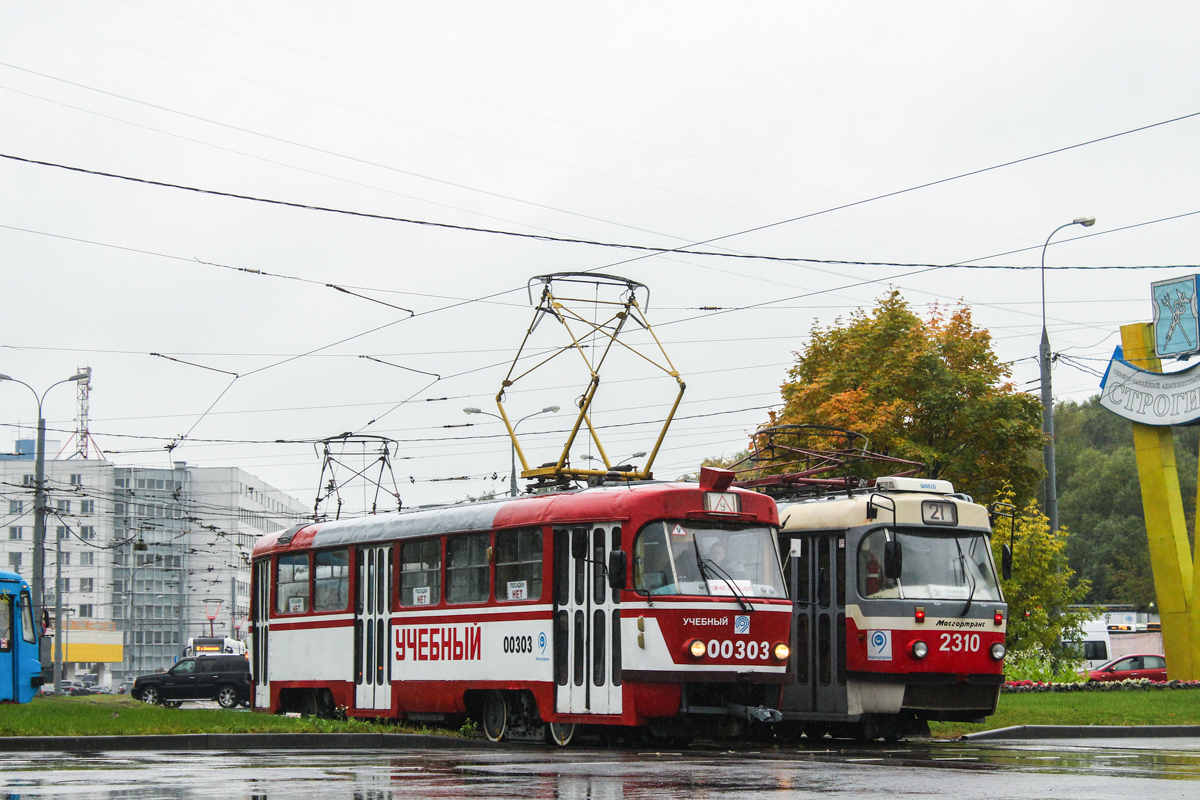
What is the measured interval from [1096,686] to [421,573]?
16.8 metres

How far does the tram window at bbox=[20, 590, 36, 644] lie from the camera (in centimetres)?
2881

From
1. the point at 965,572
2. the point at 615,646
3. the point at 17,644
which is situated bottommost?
the point at 615,646

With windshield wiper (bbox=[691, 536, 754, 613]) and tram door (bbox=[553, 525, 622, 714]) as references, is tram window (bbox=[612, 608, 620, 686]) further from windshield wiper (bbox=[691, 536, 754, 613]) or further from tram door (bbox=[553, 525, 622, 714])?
windshield wiper (bbox=[691, 536, 754, 613])

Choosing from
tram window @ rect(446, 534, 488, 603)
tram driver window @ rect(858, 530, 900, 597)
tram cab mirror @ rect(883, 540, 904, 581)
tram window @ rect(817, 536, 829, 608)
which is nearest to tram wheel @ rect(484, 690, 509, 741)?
tram window @ rect(446, 534, 488, 603)

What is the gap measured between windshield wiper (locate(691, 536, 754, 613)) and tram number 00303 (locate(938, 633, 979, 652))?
9.12ft

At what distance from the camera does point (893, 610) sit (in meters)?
17.3

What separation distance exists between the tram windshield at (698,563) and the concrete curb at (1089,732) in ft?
14.4

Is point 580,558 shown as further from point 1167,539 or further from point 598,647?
point 1167,539

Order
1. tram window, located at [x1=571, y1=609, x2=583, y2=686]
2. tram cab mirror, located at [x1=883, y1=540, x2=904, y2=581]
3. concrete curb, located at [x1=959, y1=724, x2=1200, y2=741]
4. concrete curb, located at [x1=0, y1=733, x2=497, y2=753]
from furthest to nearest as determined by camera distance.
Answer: concrete curb, located at [x1=959, y1=724, x2=1200, y2=741] → tram cab mirror, located at [x1=883, y1=540, x2=904, y2=581] → tram window, located at [x1=571, y1=609, x2=583, y2=686] → concrete curb, located at [x1=0, y1=733, x2=497, y2=753]

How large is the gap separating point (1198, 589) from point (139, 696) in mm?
27971

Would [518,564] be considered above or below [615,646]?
above

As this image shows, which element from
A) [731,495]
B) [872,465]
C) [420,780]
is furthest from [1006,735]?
[872,465]

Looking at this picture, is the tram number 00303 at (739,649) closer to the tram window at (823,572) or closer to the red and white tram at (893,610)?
the red and white tram at (893,610)

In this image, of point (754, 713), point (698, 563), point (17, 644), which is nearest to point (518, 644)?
point (698, 563)
